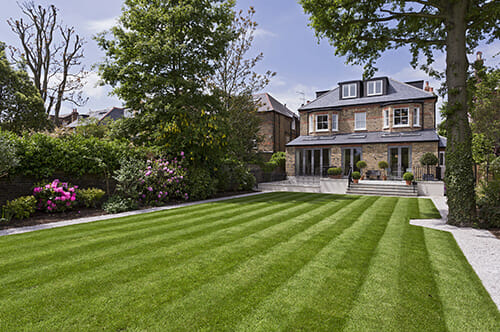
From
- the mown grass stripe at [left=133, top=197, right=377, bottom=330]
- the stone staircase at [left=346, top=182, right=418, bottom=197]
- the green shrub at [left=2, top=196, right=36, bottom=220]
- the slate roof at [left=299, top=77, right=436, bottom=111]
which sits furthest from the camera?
the slate roof at [left=299, top=77, right=436, bottom=111]

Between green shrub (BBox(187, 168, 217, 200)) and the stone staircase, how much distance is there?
32.5 feet

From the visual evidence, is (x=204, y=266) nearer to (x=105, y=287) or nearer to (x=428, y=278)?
(x=105, y=287)

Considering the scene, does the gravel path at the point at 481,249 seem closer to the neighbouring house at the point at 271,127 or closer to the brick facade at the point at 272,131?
the neighbouring house at the point at 271,127

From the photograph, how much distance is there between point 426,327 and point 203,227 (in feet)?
16.8

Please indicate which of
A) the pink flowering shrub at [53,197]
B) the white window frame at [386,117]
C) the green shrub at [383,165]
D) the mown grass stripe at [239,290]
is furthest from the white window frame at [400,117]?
the pink flowering shrub at [53,197]

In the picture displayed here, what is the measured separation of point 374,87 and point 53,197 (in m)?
25.7

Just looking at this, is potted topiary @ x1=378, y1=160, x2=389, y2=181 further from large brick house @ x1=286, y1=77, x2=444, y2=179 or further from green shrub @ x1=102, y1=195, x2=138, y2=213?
green shrub @ x1=102, y1=195, x2=138, y2=213

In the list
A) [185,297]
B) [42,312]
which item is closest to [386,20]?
[185,297]

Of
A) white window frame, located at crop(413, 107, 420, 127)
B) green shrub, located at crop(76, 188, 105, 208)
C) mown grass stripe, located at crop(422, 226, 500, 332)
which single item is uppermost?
white window frame, located at crop(413, 107, 420, 127)

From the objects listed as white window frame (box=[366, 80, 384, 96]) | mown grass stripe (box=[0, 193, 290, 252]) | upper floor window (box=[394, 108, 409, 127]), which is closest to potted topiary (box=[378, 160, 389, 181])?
upper floor window (box=[394, 108, 409, 127])

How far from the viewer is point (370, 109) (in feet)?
76.1

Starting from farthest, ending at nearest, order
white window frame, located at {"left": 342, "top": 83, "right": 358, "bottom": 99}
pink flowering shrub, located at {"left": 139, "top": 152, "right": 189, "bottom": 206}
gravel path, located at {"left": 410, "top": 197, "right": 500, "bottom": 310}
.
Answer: white window frame, located at {"left": 342, "top": 83, "right": 358, "bottom": 99}, pink flowering shrub, located at {"left": 139, "top": 152, "right": 189, "bottom": 206}, gravel path, located at {"left": 410, "top": 197, "right": 500, "bottom": 310}

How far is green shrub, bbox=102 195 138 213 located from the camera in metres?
8.96

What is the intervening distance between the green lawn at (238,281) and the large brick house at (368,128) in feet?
52.7
